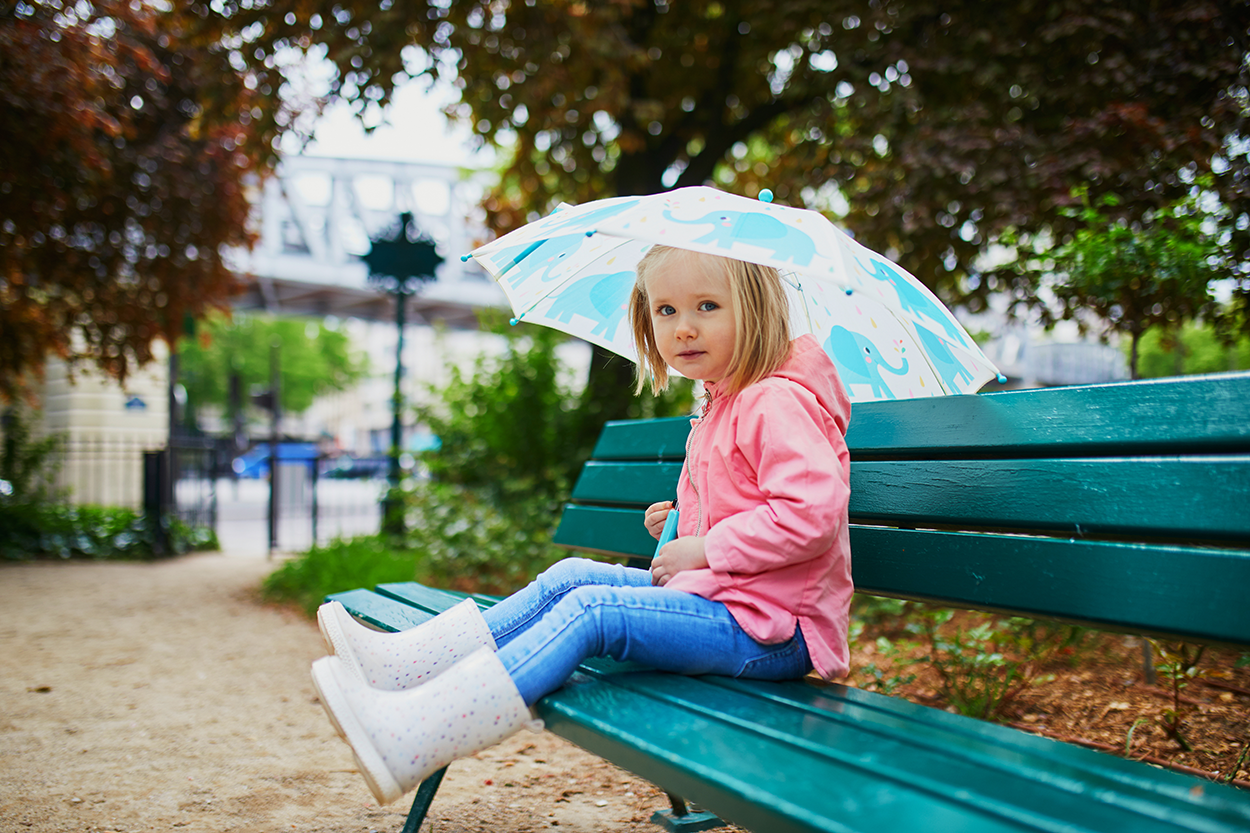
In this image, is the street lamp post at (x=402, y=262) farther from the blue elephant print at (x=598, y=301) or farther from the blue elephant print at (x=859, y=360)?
the blue elephant print at (x=859, y=360)

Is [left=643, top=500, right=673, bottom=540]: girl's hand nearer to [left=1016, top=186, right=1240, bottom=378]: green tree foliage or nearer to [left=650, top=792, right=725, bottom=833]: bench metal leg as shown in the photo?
[left=650, top=792, right=725, bottom=833]: bench metal leg

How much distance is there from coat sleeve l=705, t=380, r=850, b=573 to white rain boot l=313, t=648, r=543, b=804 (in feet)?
1.57

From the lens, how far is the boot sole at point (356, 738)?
56.9 inches

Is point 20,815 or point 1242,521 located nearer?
point 1242,521

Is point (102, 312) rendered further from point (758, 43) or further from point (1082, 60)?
point (1082, 60)

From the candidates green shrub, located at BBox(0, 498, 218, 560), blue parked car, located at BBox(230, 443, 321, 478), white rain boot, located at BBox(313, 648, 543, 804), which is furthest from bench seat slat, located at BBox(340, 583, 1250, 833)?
blue parked car, located at BBox(230, 443, 321, 478)

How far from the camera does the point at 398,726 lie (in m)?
1.50

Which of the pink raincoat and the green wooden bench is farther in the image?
the pink raincoat

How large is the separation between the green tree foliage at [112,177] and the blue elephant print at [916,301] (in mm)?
5997

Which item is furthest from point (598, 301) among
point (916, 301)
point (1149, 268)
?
point (1149, 268)

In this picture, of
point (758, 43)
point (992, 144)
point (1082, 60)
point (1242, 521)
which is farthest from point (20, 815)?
point (758, 43)

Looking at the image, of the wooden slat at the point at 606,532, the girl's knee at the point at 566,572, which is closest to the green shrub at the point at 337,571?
the wooden slat at the point at 606,532

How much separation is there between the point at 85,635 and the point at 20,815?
305cm

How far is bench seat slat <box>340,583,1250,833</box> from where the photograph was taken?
1.07 meters
